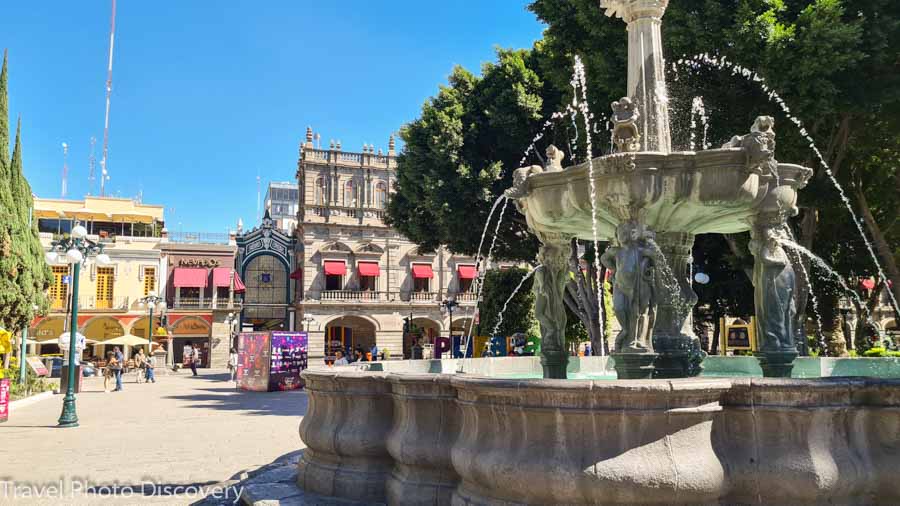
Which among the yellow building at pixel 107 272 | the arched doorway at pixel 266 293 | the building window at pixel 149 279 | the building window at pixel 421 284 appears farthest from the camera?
the arched doorway at pixel 266 293

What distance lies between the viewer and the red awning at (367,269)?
40.5m

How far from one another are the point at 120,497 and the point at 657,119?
647 centimetres

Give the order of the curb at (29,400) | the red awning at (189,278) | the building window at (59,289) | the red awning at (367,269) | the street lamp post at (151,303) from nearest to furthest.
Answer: the curb at (29,400) < the street lamp post at (151,303) < the building window at (59,289) < the red awning at (367,269) < the red awning at (189,278)

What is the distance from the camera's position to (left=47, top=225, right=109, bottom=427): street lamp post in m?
12.1

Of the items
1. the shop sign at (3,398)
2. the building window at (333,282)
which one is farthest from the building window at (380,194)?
the shop sign at (3,398)

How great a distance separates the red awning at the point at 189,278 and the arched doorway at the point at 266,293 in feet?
10.3

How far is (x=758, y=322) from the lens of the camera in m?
5.66

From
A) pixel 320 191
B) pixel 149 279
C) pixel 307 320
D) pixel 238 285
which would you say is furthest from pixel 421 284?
pixel 149 279

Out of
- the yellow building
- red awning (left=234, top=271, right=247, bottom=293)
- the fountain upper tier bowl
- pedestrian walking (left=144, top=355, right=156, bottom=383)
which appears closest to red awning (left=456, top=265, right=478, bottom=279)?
red awning (left=234, top=271, right=247, bottom=293)

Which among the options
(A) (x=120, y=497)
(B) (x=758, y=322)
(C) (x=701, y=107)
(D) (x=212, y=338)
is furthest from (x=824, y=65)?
(D) (x=212, y=338)

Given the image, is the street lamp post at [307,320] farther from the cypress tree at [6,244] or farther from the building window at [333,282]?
the cypress tree at [6,244]

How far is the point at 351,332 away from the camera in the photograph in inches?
1644

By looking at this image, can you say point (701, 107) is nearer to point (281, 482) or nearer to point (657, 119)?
point (657, 119)

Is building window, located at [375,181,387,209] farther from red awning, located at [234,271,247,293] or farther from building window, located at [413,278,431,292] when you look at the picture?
red awning, located at [234,271,247,293]
